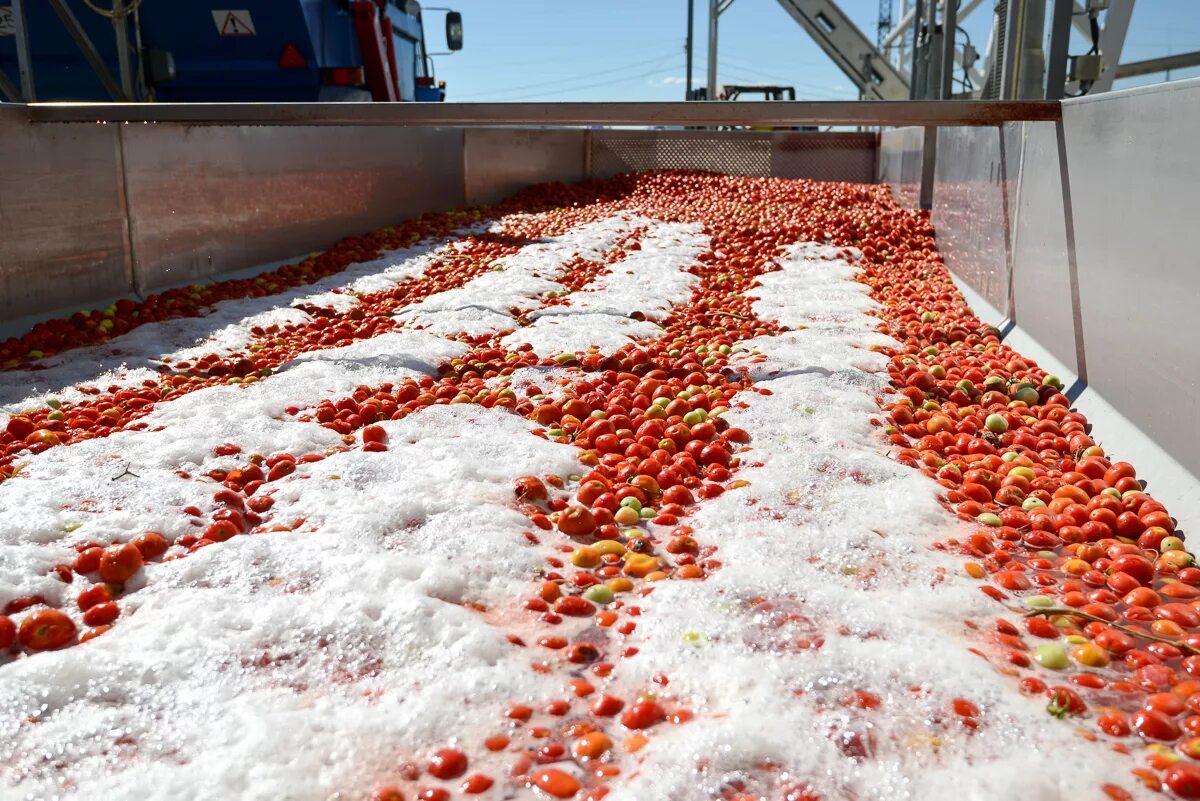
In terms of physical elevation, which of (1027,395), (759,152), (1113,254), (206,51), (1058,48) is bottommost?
(1027,395)

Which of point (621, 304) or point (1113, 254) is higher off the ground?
point (1113, 254)

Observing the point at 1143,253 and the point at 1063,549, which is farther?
the point at 1143,253

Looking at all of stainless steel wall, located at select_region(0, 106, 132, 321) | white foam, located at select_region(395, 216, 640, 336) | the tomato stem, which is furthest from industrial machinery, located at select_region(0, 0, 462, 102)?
the tomato stem

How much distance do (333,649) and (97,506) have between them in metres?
1.13

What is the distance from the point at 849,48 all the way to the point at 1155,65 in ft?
31.1

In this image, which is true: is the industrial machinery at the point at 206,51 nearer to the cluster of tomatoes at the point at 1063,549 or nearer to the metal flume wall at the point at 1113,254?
the metal flume wall at the point at 1113,254

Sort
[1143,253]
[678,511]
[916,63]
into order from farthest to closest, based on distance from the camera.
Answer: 1. [916,63]
2. [1143,253]
3. [678,511]

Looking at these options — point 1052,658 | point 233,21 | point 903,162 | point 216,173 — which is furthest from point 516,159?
point 1052,658

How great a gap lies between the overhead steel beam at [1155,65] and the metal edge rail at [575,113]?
5.20 meters

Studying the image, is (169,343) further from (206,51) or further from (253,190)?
(206,51)

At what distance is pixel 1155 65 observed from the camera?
32.5ft

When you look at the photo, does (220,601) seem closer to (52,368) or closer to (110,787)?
(110,787)

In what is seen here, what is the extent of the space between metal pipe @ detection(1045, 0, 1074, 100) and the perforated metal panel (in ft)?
26.4

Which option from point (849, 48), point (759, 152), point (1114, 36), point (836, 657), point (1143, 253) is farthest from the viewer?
point (849, 48)
